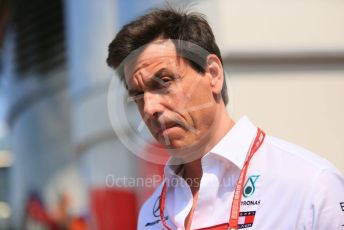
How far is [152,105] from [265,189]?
0.88ft

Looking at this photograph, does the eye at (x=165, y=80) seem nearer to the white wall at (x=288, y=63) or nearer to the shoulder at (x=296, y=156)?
the shoulder at (x=296, y=156)

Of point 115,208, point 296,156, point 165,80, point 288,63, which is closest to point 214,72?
point 165,80

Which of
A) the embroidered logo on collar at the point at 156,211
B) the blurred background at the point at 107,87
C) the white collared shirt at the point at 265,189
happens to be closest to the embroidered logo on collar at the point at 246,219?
the white collared shirt at the point at 265,189

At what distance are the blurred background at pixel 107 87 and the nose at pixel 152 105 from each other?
0.92ft

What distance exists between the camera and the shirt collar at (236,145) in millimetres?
1192

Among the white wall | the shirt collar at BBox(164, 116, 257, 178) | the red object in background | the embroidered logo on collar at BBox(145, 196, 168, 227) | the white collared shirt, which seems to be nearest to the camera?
the white collared shirt

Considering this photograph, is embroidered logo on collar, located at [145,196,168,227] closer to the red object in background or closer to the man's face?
the man's face

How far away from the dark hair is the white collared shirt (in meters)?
0.17

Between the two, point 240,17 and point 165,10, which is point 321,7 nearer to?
point 240,17

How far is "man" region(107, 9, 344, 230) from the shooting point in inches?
44.0

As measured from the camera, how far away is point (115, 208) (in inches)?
158

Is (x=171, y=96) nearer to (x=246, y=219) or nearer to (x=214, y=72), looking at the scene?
(x=214, y=72)

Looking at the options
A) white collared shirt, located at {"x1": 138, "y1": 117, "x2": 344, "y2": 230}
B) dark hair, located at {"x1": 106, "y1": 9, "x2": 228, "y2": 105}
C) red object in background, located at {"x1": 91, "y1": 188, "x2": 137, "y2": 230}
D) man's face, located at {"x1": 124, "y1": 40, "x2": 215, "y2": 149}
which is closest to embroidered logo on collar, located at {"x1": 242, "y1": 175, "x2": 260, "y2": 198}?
white collared shirt, located at {"x1": 138, "y1": 117, "x2": 344, "y2": 230}

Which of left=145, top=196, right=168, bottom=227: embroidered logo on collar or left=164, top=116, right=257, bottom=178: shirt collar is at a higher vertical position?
left=164, top=116, right=257, bottom=178: shirt collar
